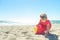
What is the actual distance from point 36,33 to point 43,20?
42 centimetres

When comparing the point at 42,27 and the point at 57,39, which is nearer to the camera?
the point at 57,39

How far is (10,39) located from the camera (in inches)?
134

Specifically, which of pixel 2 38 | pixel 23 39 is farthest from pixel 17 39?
pixel 2 38

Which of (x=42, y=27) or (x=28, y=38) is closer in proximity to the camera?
(x=28, y=38)

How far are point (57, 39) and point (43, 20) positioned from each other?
0.62m

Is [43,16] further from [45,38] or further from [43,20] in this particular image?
[45,38]

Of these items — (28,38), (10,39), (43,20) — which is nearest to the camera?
(10,39)

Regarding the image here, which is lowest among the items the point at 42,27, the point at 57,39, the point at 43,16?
the point at 57,39

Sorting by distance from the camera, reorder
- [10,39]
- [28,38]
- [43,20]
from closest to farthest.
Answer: [10,39] < [28,38] < [43,20]

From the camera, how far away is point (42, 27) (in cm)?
394

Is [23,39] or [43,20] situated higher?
[43,20]

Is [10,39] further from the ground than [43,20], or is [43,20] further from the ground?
[43,20]

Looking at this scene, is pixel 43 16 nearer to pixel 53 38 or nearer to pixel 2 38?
pixel 53 38

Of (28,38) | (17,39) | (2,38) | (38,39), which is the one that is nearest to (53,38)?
(38,39)
